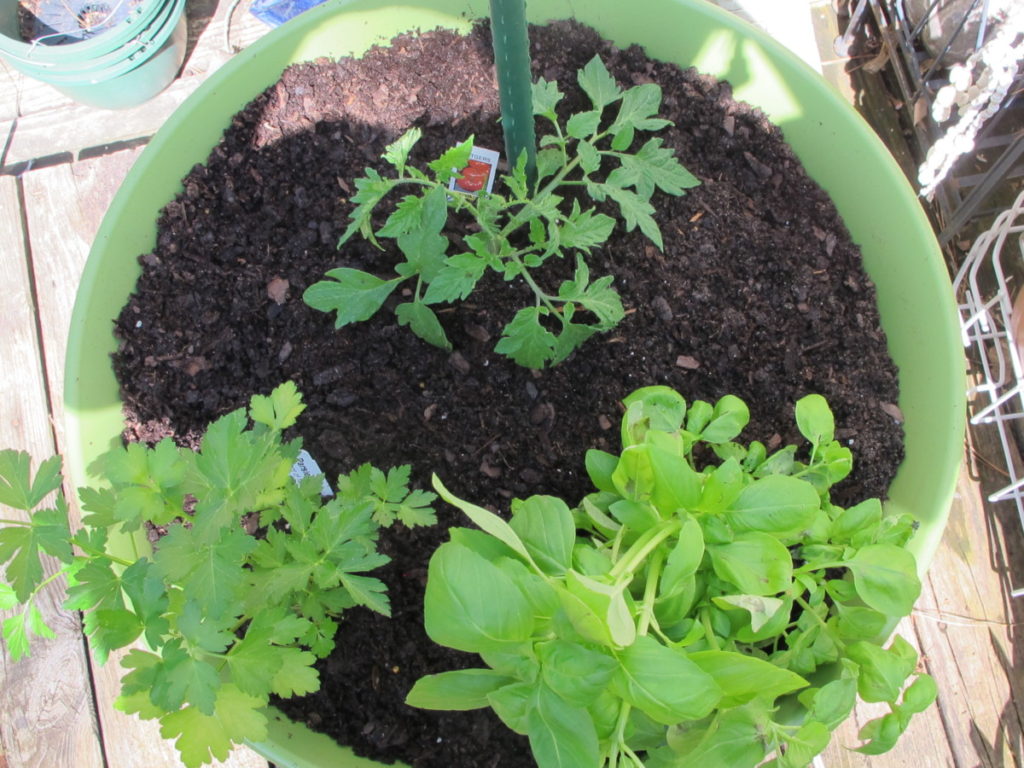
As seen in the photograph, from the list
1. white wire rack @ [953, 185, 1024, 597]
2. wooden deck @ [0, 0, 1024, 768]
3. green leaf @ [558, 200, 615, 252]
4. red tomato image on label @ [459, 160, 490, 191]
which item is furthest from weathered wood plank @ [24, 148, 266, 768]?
white wire rack @ [953, 185, 1024, 597]

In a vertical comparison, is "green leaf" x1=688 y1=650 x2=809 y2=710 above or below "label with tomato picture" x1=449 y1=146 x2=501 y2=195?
below

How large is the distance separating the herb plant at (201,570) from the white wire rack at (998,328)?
3.40 ft

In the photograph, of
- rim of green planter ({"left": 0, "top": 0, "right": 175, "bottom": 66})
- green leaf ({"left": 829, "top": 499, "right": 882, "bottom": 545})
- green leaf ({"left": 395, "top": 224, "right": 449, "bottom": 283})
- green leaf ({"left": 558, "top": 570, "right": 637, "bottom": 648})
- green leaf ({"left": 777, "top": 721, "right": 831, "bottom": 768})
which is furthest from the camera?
rim of green planter ({"left": 0, "top": 0, "right": 175, "bottom": 66})

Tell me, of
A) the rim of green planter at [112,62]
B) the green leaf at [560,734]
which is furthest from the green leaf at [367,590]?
the rim of green planter at [112,62]

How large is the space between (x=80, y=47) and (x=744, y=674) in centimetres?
147

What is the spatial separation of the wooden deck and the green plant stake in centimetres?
76

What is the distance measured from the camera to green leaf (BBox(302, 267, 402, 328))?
0.95m

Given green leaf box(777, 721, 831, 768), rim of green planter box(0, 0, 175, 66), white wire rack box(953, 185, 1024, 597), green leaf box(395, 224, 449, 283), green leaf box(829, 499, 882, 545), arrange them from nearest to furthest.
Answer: green leaf box(777, 721, 831, 768), green leaf box(829, 499, 882, 545), green leaf box(395, 224, 449, 283), white wire rack box(953, 185, 1024, 597), rim of green planter box(0, 0, 175, 66)

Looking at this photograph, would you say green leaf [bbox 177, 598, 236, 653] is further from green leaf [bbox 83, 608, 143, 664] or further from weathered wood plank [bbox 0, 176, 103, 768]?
weathered wood plank [bbox 0, 176, 103, 768]

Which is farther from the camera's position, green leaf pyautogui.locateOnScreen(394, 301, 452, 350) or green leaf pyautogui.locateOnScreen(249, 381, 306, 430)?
green leaf pyautogui.locateOnScreen(394, 301, 452, 350)

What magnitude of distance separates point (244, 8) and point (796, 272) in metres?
1.20

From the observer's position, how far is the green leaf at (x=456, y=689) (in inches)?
27.2

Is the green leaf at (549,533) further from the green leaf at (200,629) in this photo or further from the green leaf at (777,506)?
the green leaf at (200,629)

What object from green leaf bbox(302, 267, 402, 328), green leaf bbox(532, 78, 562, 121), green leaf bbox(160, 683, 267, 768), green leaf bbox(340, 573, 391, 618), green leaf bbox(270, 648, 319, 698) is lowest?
green leaf bbox(160, 683, 267, 768)
